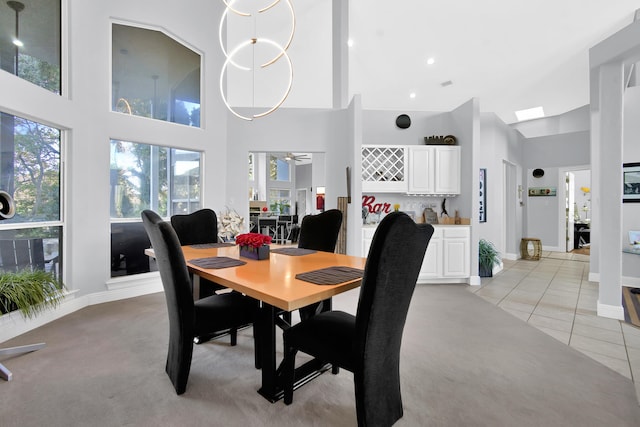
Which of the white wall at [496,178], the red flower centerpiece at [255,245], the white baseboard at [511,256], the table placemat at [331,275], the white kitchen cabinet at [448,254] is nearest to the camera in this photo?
the table placemat at [331,275]

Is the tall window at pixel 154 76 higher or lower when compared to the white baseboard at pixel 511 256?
higher

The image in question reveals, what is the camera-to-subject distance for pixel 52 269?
10.4ft

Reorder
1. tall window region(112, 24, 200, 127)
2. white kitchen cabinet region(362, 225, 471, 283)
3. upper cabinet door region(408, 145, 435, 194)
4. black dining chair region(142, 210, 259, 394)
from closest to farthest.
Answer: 1. black dining chair region(142, 210, 259, 394)
2. tall window region(112, 24, 200, 127)
3. white kitchen cabinet region(362, 225, 471, 283)
4. upper cabinet door region(408, 145, 435, 194)

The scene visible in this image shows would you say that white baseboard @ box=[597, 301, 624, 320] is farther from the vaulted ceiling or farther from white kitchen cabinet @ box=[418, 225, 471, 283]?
the vaulted ceiling

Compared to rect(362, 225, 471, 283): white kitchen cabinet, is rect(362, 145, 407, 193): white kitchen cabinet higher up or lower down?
higher up

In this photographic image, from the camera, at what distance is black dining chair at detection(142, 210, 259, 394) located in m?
1.66

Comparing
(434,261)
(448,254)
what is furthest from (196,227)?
(448,254)

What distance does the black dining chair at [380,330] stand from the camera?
1234 millimetres

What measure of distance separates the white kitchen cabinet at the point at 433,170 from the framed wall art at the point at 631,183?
7.46ft

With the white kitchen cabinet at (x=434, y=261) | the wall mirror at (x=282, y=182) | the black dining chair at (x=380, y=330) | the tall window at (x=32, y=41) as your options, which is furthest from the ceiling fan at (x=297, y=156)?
the black dining chair at (x=380, y=330)

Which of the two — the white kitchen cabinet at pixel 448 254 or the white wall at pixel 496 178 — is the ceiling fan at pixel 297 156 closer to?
the white wall at pixel 496 178

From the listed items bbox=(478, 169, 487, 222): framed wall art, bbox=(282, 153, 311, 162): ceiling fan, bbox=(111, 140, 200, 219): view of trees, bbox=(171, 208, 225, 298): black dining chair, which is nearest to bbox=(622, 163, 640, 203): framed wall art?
bbox=(478, 169, 487, 222): framed wall art

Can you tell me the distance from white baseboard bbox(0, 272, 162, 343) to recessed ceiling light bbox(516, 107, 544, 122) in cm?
906

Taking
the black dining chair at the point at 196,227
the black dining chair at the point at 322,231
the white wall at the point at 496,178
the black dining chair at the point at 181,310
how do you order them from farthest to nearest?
the white wall at the point at 496,178, the black dining chair at the point at 196,227, the black dining chair at the point at 322,231, the black dining chair at the point at 181,310
